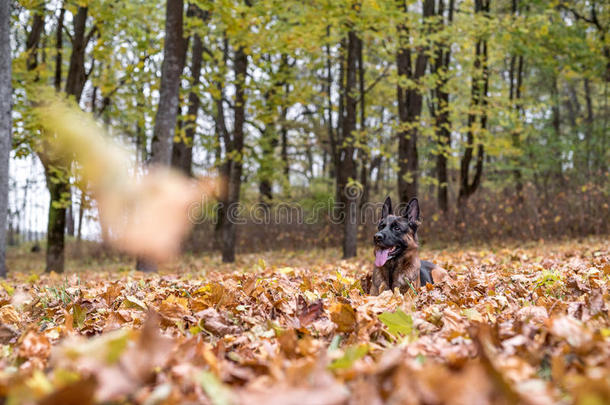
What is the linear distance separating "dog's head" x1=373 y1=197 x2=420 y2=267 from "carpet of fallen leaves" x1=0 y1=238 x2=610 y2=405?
70 cm

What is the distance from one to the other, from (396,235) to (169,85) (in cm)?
660

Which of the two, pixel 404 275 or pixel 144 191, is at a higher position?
pixel 144 191

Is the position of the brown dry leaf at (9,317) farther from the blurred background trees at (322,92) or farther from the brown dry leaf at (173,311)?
the blurred background trees at (322,92)

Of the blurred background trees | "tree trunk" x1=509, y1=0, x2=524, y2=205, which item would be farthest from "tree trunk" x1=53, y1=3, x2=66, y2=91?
"tree trunk" x1=509, y1=0, x2=524, y2=205

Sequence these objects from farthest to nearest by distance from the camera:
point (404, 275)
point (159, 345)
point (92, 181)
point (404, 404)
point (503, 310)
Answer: point (92, 181) → point (404, 275) → point (503, 310) → point (159, 345) → point (404, 404)

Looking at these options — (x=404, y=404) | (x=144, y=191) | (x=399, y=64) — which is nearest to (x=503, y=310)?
(x=404, y=404)

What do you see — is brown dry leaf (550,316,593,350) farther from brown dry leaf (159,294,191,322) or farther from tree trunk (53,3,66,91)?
tree trunk (53,3,66,91)

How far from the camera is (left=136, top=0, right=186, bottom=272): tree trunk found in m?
9.02

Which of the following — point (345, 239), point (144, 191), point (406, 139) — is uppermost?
point (406, 139)

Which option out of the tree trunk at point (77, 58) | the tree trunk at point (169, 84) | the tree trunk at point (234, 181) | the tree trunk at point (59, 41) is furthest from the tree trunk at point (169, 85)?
the tree trunk at point (59, 41)

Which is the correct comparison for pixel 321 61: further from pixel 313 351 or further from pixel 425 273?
pixel 313 351

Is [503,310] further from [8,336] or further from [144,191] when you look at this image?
[144,191]

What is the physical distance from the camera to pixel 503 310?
2.91m

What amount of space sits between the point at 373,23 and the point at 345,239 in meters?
6.03
